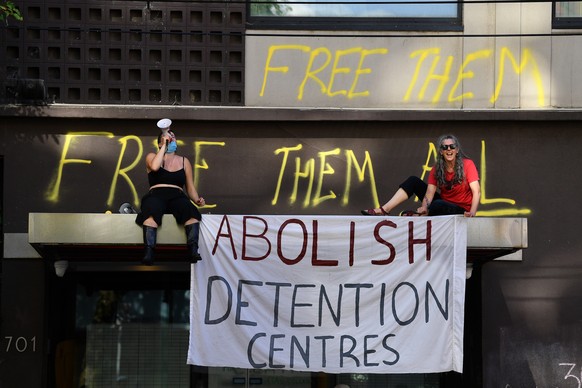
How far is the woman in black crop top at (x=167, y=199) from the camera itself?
10562 millimetres

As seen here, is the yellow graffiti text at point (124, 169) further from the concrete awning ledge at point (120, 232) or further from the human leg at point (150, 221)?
the human leg at point (150, 221)

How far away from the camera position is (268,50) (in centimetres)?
1268

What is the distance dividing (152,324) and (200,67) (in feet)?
9.88

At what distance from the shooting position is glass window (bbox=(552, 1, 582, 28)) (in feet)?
41.4

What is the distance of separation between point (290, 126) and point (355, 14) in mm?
1514

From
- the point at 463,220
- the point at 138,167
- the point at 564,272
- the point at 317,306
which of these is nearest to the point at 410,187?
the point at 463,220

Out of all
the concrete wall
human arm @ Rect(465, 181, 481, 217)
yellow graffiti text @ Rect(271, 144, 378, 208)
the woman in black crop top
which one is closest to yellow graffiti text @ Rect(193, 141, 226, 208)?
the concrete wall

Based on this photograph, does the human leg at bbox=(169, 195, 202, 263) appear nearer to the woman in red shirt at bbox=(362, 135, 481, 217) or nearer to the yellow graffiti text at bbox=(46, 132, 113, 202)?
the woman in red shirt at bbox=(362, 135, 481, 217)

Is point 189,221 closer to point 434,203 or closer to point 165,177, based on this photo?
point 165,177

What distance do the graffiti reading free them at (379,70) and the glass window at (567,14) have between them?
0.51 metres

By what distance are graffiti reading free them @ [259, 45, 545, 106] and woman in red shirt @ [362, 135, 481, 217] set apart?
163 centimetres

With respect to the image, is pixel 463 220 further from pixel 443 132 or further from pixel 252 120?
pixel 252 120

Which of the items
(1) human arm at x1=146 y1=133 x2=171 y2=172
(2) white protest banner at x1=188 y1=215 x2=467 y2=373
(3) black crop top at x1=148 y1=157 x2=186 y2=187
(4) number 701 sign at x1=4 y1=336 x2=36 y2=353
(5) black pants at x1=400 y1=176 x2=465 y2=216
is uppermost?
(1) human arm at x1=146 y1=133 x2=171 y2=172

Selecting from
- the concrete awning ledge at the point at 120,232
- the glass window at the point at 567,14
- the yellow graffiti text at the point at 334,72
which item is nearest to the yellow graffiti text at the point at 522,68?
the glass window at the point at 567,14
